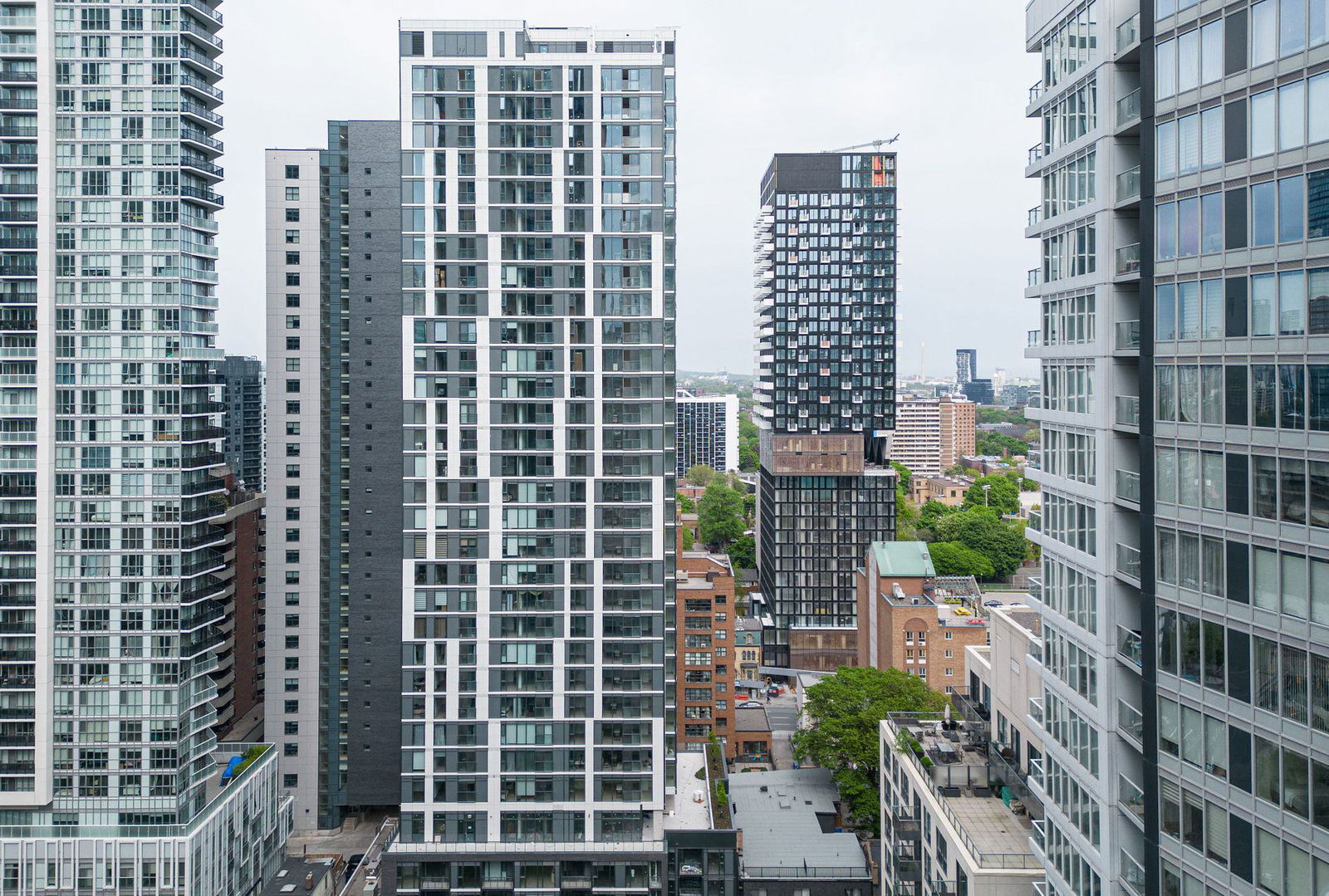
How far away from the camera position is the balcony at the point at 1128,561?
28562 millimetres

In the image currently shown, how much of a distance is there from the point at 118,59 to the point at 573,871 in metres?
55.4

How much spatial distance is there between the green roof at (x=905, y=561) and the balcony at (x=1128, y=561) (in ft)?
242

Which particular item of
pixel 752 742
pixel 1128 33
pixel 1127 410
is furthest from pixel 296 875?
pixel 1128 33

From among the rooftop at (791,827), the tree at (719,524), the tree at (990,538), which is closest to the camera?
the rooftop at (791,827)

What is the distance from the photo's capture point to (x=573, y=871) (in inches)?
2361

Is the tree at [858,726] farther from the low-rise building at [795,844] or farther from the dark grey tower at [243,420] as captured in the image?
the dark grey tower at [243,420]

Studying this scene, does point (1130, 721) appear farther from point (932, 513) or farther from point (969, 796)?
point (932, 513)

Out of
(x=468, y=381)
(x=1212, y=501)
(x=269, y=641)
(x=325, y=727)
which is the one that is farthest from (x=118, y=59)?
(x=1212, y=501)

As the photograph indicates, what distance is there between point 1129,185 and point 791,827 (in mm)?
52637

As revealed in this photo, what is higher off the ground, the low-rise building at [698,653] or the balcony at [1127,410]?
the balcony at [1127,410]

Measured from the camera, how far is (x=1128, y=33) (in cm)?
2839

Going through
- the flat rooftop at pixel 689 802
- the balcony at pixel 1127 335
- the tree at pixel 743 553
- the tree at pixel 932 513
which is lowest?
the flat rooftop at pixel 689 802

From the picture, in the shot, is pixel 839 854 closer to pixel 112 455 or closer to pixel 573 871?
pixel 573 871

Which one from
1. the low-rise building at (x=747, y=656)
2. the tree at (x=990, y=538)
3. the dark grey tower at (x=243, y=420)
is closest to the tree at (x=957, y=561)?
the tree at (x=990, y=538)
